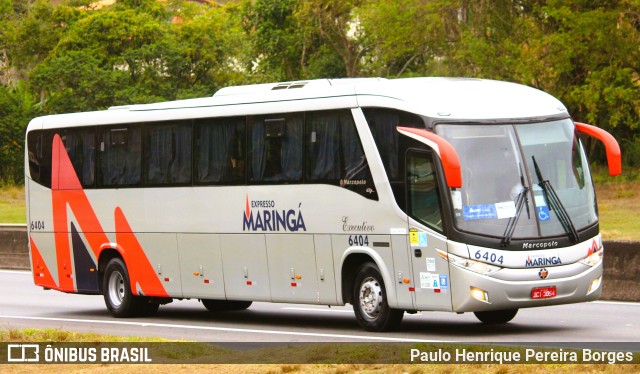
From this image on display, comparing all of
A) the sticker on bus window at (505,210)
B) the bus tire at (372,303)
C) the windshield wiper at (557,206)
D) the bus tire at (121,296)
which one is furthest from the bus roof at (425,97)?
the bus tire at (121,296)

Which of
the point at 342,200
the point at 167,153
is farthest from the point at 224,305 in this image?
the point at 342,200

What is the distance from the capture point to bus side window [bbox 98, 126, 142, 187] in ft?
67.0

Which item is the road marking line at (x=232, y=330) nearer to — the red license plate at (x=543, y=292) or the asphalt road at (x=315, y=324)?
the asphalt road at (x=315, y=324)

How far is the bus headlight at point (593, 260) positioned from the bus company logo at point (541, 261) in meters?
0.44

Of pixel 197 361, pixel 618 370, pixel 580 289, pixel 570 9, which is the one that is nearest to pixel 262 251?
pixel 580 289

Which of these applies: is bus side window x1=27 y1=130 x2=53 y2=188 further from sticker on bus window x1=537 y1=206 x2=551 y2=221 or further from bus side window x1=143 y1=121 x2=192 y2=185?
sticker on bus window x1=537 y1=206 x2=551 y2=221

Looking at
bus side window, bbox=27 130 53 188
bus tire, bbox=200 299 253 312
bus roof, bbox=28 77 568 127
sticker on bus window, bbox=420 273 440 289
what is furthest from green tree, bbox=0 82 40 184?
sticker on bus window, bbox=420 273 440 289

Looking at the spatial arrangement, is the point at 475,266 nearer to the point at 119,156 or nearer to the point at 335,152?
the point at 335,152

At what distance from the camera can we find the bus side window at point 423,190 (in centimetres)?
1560

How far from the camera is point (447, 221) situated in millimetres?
15383

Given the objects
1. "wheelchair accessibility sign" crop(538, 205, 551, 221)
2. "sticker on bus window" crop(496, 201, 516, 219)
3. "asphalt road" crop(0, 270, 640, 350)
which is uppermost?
"sticker on bus window" crop(496, 201, 516, 219)

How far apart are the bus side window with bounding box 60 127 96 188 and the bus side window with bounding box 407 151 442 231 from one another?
276 inches

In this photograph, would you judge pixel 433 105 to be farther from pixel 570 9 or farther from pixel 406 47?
pixel 406 47

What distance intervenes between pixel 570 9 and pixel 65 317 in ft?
96.3
